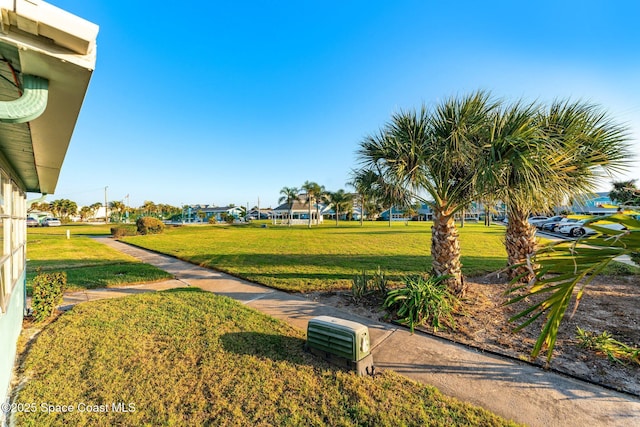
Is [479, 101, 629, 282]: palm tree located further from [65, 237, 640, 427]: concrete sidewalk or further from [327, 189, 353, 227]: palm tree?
[327, 189, 353, 227]: palm tree

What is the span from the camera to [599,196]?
23.6 feet

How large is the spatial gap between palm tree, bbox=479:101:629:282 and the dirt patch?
125 cm

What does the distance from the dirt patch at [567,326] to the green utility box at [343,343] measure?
6.01 feet

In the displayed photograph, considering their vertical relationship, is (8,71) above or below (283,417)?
above

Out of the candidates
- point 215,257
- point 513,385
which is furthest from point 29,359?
point 215,257

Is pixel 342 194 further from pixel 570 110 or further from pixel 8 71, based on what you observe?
pixel 8 71

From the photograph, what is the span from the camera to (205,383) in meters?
3.60

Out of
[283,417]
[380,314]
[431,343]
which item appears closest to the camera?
[283,417]

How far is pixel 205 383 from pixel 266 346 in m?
1.11

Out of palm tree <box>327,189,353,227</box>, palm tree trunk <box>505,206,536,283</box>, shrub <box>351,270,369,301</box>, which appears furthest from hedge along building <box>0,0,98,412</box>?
palm tree <box>327,189,353,227</box>

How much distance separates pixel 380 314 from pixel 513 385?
2.70 meters

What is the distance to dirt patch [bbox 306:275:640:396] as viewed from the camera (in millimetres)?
3910

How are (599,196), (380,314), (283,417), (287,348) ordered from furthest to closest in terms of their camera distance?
(599,196) → (380,314) → (287,348) → (283,417)

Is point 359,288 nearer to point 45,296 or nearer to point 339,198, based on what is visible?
point 45,296
